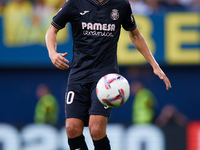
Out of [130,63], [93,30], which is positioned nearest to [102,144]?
[93,30]

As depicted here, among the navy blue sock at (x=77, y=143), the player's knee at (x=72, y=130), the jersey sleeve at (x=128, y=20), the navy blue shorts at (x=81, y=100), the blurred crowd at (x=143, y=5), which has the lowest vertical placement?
the navy blue sock at (x=77, y=143)

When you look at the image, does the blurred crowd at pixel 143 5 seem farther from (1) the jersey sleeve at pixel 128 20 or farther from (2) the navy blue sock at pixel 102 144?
(2) the navy blue sock at pixel 102 144

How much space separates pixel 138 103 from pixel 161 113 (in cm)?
86

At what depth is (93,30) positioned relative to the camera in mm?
5996

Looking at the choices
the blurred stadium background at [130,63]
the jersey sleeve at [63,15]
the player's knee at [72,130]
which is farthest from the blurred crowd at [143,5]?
the player's knee at [72,130]

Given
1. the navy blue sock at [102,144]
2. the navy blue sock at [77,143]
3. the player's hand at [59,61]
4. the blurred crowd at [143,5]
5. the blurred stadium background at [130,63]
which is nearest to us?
the player's hand at [59,61]

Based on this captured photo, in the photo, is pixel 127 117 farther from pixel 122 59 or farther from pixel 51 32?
pixel 51 32

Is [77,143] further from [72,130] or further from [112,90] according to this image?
[112,90]

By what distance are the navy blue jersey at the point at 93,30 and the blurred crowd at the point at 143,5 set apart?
7985mm

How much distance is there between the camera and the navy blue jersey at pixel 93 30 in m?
5.98

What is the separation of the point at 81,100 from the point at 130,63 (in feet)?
26.8

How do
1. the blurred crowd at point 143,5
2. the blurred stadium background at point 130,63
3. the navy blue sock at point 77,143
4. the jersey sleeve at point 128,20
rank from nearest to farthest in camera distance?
1. the navy blue sock at point 77,143
2. the jersey sleeve at point 128,20
3. the blurred stadium background at point 130,63
4. the blurred crowd at point 143,5

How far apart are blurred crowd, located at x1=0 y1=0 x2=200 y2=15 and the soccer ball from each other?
8.56 m

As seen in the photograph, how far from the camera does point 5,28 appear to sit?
13875 millimetres
